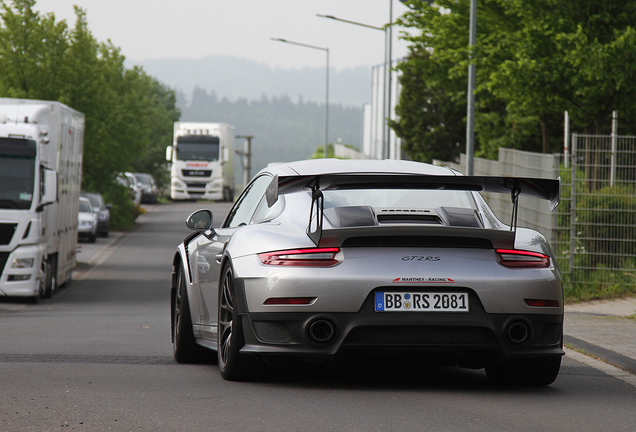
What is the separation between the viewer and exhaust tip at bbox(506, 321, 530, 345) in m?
6.34

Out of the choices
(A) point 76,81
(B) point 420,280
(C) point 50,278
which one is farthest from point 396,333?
(A) point 76,81

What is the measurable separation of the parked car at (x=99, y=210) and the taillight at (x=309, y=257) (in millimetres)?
32551

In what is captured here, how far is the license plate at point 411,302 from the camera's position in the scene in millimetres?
6234

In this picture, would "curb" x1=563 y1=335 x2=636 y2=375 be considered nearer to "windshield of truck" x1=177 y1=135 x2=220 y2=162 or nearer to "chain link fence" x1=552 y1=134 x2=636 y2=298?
"chain link fence" x1=552 y1=134 x2=636 y2=298

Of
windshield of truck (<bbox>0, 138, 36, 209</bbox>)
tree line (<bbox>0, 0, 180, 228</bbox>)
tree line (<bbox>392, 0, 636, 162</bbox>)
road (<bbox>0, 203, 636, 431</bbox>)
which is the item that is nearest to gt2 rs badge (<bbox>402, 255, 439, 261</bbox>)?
road (<bbox>0, 203, 636, 431</bbox>)

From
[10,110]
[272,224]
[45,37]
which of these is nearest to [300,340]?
[272,224]

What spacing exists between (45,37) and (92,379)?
91.5 feet

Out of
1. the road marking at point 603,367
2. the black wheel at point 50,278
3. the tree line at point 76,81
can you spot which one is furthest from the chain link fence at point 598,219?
the tree line at point 76,81

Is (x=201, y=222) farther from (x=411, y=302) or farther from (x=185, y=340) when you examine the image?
(x=411, y=302)

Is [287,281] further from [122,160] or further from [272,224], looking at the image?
[122,160]

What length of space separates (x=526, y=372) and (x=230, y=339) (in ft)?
6.10

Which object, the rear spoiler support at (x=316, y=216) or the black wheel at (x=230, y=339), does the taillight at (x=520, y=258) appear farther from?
the black wheel at (x=230, y=339)

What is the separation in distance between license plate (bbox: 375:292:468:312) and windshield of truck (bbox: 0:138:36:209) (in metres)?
12.2

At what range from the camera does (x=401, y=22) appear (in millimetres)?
28688
